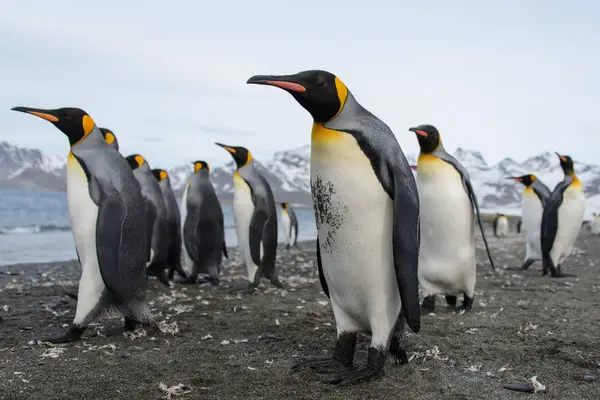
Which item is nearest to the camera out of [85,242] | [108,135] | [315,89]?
[315,89]

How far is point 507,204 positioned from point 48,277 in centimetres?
19247

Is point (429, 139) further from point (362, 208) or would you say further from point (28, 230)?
point (28, 230)

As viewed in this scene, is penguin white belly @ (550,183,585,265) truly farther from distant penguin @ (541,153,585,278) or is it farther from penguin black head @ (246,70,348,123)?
penguin black head @ (246,70,348,123)

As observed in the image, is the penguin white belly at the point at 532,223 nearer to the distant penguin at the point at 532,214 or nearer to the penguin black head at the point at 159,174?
the distant penguin at the point at 532,214

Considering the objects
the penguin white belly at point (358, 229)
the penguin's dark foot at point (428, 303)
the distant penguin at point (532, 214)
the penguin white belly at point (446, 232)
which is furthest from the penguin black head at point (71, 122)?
the distant penguin at point (532, 214)

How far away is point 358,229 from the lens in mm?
3277

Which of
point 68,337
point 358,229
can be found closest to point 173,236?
point 68,337

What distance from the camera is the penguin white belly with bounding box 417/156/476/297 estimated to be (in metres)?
5.60

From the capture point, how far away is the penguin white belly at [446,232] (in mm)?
5602

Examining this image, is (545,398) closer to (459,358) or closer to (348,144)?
(459,358)

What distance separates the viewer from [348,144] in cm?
323

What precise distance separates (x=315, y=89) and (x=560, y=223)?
7.32m

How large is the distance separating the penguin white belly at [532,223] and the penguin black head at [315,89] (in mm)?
8049

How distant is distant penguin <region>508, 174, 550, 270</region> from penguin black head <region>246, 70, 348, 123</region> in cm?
805
